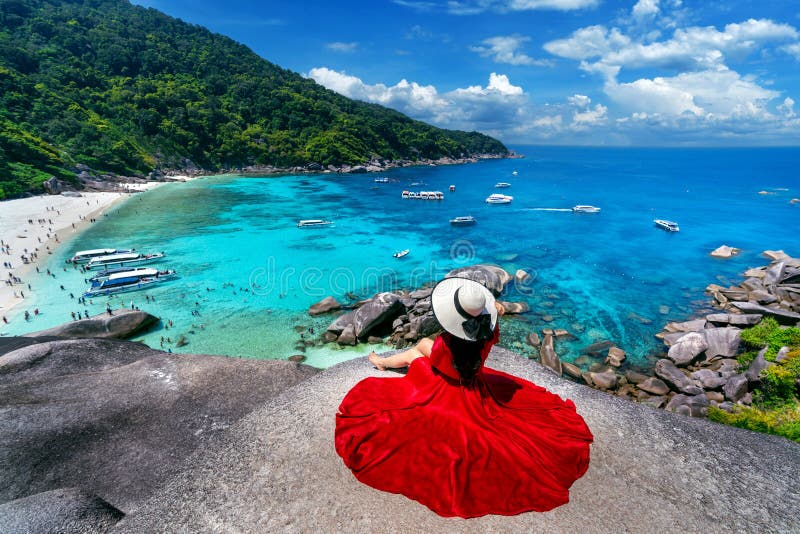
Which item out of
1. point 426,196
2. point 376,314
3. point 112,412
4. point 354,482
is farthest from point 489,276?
point 426,196

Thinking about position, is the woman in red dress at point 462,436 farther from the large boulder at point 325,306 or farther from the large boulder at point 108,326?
the large boulder at point 108,326

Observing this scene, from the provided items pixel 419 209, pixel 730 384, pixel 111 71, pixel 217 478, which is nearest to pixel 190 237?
pixel 419 209

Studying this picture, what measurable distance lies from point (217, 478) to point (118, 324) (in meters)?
19.5

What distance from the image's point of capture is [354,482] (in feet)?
16.2

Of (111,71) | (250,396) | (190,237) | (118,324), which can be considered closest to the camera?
(250,396)

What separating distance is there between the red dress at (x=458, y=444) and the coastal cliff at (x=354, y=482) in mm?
324

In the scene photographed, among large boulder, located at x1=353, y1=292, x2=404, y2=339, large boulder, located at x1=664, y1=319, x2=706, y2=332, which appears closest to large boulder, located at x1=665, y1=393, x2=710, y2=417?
large boulder, located at x1=664, y1=319, x2=706, y2=332

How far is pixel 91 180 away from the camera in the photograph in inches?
2352

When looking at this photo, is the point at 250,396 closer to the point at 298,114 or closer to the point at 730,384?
the point at 730,384

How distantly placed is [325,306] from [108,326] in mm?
12074

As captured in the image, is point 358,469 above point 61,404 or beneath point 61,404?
above

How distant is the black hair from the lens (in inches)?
177

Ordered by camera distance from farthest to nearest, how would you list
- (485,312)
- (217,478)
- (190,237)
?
(190,237)
(217,478)
(485,312)

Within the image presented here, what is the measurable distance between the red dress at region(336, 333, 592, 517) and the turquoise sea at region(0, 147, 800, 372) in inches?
512
